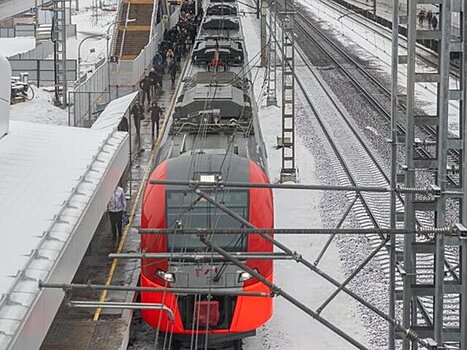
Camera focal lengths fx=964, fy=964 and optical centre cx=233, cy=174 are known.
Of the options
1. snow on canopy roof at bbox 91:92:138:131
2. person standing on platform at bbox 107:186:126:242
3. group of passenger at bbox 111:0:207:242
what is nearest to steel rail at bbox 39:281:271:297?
person standing on platform at bbox 107:186:126:242

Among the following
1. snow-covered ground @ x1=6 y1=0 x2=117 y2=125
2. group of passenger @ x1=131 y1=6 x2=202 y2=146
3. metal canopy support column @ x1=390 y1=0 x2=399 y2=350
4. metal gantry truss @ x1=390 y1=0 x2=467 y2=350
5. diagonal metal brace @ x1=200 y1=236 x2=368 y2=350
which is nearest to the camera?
metal gantry truss @ x1=390 y1=0 x2=467 y2=350

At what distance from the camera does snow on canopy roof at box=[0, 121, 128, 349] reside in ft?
28.2

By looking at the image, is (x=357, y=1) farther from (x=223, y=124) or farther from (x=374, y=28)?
(x=223, y=124)

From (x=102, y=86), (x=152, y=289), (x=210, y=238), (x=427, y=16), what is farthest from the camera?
(x=102, y=86)

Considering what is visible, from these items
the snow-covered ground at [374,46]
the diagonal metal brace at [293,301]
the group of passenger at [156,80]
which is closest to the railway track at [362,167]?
the snow-covered ground at [374,46]

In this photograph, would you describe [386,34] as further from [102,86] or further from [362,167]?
[362,167]

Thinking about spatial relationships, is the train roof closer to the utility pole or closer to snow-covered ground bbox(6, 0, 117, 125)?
snow-covered ground bbox(6, 0, 117, 125)

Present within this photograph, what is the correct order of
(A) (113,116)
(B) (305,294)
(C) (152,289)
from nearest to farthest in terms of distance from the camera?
(C) (152,289) → (B) (305,294) → (A) (113,116)

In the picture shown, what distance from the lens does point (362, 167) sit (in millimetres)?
21531

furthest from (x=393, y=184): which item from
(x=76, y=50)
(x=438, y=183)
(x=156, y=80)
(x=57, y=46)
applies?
(x=76, y=50)

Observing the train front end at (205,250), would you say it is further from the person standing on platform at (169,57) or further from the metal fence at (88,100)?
the person standing on platform at (169,57)

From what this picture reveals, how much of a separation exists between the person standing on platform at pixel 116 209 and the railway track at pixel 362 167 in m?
3.80

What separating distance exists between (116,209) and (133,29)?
81.1 feet

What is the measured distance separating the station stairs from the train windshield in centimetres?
2514
